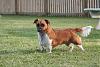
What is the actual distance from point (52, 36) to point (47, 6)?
17.9 metres

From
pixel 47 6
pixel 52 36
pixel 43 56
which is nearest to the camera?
pixel 43 56

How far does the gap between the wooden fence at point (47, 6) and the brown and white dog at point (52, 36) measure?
54.5 feet

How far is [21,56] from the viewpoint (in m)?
9.26

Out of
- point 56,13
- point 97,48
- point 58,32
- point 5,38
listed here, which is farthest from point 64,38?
point 56,13

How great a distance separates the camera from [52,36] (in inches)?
388

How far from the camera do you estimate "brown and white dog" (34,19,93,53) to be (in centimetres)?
959

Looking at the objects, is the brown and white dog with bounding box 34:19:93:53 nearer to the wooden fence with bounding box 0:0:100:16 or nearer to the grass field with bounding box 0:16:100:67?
the grass field with bounding box 0:16:100:67

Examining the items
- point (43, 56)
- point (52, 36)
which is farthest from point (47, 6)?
point (43, 56)

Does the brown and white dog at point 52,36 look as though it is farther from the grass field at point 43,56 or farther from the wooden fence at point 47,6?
the wooden fence at point 47,6

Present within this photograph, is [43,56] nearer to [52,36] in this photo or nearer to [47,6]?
[52,36]

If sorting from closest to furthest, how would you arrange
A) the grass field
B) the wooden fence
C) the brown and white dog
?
the grass field
the brown and white dog
the wooden fence

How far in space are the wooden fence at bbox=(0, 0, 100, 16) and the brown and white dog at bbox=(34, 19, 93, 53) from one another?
16623mm

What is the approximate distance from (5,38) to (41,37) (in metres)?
3.16

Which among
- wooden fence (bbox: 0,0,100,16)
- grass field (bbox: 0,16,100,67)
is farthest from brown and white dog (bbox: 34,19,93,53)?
wooden fence (bbox: 0,0,100,16)
